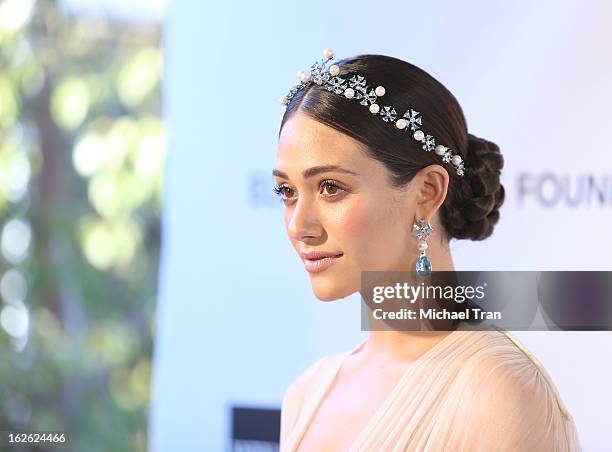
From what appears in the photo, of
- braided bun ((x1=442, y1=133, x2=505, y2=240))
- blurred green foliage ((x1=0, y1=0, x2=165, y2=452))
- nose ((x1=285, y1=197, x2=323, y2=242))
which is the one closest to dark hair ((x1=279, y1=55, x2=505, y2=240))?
braided bun ((x1=442, y1=133, x2=505, y2=240))

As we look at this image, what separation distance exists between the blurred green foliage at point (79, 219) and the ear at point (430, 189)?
1645mm

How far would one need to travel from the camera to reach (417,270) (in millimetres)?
1124

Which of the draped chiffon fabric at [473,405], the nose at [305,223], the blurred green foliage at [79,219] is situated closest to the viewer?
the draped chiffon fabric at [473,405]

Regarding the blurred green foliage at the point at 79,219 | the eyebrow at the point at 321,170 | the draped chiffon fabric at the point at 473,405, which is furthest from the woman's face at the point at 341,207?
the blurred green foliage at the point at 79,219

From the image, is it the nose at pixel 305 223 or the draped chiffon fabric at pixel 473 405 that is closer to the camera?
the draped chiffon fabric at pixel 473 405

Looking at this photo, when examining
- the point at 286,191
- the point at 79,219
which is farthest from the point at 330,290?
the point at 79,219

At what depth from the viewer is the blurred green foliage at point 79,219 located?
8.74 feet

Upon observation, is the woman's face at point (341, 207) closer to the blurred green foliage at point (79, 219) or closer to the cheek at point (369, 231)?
the cheek at point (369, 231)

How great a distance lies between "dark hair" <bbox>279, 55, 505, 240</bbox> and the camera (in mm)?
1100

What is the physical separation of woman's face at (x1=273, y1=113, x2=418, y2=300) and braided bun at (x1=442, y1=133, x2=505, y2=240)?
0.06 m

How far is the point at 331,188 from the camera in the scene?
113 centimetres

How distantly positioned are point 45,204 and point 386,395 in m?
2.06

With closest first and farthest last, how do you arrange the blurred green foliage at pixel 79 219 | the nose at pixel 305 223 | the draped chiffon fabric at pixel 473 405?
the draped chiffon fabric at pixel 473 405
the nose at pixel 305 223
the blurred green foliage at pixel 79 219

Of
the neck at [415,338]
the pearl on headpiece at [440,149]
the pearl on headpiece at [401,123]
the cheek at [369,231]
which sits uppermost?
the pearl on headpiece at [401,123]
